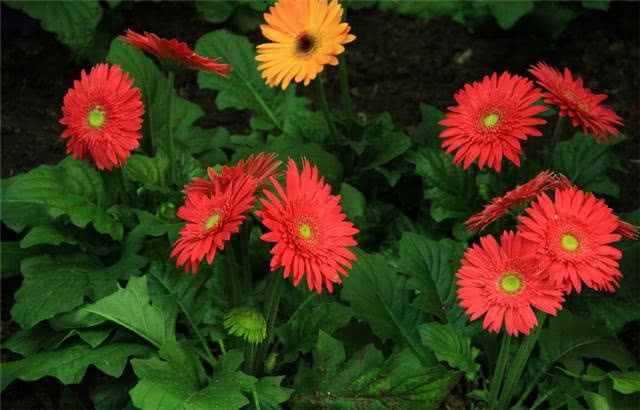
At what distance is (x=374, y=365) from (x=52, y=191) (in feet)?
4.01

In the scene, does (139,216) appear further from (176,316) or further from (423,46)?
(423,46)

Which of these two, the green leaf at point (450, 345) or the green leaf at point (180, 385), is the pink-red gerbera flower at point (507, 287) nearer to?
the green leaf at point (450, 345)

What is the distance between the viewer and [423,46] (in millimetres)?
4734

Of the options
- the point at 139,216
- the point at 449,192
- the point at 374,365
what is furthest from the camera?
the point at 449,192

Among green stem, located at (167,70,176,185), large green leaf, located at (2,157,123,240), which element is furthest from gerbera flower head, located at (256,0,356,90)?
large green leaf, located at (2,157,123,240)

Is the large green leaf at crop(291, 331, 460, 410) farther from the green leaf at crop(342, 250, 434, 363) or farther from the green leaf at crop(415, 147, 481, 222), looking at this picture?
the green leaf at crop(415, 147, 481, 222)

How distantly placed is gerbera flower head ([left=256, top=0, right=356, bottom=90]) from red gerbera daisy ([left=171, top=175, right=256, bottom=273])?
598 millimetres

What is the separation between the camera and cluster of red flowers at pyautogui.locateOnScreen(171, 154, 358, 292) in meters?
2.43

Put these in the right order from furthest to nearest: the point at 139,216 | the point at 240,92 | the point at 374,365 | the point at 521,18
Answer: the point at 521,18 < the point at 240,92 < the point at 139,216 < the point at 374,365

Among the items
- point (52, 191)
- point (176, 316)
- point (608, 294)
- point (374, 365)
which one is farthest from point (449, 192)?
point (52, 191)

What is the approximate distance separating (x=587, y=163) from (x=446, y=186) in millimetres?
601

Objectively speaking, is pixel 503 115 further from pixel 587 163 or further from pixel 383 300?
pixel 587 163

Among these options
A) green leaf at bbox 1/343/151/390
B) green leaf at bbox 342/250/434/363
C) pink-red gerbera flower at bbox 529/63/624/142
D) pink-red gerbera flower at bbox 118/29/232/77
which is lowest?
green leaf at bbox 1/343/151/390

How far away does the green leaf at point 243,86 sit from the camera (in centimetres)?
394
